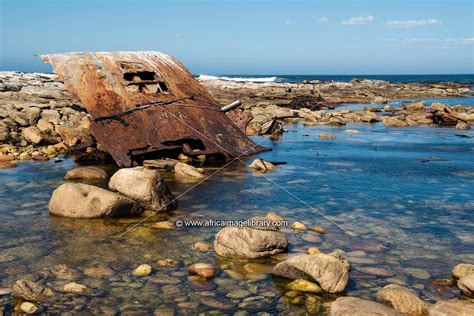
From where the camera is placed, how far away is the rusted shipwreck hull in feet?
31.6

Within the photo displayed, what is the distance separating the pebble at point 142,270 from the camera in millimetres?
4609

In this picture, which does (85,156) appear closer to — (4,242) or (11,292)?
(4,242)

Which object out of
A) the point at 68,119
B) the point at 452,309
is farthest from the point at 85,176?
the point at 68,119

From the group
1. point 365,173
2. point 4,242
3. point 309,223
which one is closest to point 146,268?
point 4,242

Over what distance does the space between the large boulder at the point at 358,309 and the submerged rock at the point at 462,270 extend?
1.35 metres

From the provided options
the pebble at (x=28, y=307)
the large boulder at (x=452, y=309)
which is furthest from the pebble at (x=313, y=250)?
the pebble at (x=28, y=307)

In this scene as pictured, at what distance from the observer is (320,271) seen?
4.31m

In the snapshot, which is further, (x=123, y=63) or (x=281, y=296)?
(x=123, y=63)

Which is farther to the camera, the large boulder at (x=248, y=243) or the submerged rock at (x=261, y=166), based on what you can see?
the submerged rock at (x=261, y=166)

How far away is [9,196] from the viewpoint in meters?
7.53

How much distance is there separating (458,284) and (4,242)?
4.86 meters

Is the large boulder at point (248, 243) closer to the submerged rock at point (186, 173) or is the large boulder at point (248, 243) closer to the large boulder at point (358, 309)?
the large boulder at point (358, 309)

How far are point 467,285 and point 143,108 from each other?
24.5 feet

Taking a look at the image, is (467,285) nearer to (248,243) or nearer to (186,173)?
(248,243)
